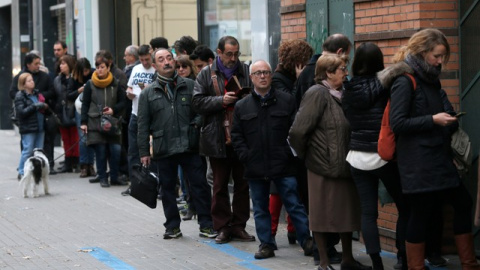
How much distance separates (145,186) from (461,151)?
3614mm

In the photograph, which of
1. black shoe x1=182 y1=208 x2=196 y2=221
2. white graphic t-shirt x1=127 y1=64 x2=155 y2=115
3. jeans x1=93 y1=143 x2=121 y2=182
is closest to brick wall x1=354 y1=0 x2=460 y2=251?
black shoe x1=182 y1=208 x2=196 y2=221

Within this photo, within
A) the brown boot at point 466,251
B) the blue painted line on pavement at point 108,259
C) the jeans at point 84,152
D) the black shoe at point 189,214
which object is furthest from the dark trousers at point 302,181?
the jeans at point 84,152

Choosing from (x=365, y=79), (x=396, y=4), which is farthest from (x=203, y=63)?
(x=365, y=79)

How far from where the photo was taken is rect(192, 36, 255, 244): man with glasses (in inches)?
390

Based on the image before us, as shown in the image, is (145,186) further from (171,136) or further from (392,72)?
(392,72)

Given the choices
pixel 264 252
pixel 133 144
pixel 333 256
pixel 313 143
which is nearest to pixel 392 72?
pixel 313 143

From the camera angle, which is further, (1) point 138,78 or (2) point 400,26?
(1) point 138,78

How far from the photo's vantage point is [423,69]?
7.51 m

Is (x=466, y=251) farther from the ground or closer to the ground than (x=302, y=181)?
closer to the ground

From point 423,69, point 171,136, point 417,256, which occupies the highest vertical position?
point 423,69

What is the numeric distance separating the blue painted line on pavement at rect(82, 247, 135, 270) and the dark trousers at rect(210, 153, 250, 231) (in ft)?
3.79

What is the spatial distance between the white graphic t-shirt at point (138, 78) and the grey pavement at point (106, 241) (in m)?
1.28

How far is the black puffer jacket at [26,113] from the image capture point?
51.6 feet

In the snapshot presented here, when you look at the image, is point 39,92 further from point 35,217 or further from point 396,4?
point 396,4
